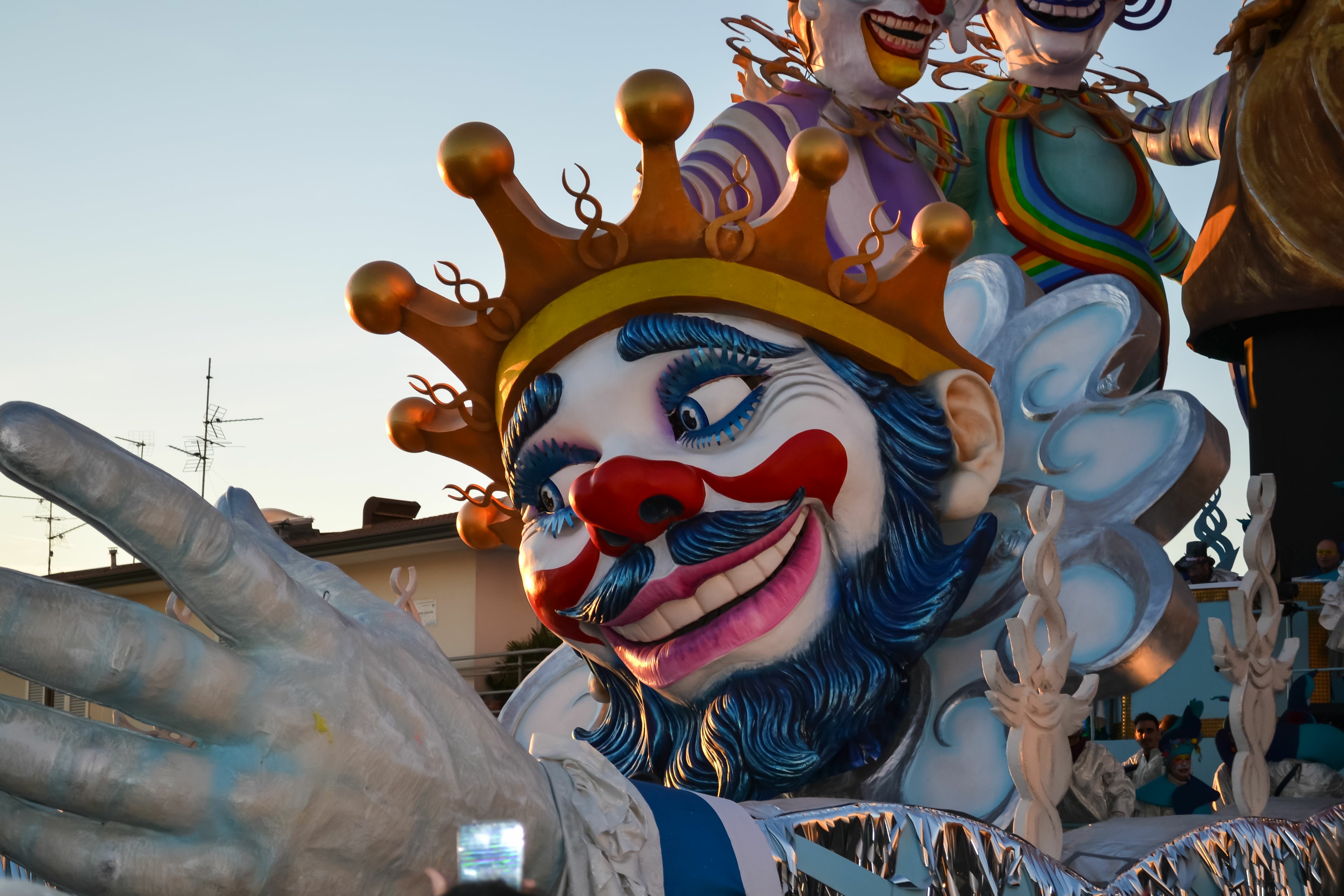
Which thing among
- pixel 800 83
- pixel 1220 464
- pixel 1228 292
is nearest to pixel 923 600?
pixel 1220 464

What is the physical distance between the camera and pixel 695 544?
301cm

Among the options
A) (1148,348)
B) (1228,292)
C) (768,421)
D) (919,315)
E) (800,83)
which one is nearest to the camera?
(768,421)

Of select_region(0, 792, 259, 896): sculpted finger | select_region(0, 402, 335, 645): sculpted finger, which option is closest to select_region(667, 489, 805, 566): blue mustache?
select_region(0, 402, 335, 645): sculpted finger

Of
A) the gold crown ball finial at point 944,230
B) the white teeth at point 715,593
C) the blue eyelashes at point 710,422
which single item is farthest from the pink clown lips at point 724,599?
the gold crown ball finial at point 944,230

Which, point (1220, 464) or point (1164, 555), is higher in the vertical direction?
point (1220, 464)

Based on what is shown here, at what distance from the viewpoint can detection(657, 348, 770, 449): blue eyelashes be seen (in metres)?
3.10

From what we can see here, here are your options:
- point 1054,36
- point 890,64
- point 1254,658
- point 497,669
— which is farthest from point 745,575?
point 497,669

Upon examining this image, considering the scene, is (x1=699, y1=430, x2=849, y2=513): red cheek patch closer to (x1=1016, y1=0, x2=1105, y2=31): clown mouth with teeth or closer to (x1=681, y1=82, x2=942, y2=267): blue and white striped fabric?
(x1=681, y1=82, x2=942, y2=267): blue and white striped fabric

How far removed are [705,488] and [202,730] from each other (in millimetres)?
1787

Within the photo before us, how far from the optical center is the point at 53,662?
1.24 metres

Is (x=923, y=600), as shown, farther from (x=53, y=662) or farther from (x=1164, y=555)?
(x=53, y=662)

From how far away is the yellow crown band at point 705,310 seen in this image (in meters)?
3.16

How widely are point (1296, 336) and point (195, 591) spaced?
553 cm

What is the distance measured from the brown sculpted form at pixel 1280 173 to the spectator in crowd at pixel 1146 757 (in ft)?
6.34
